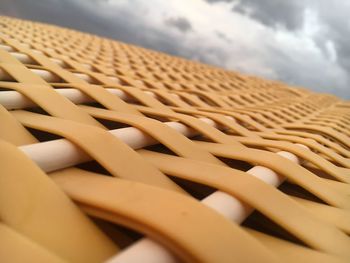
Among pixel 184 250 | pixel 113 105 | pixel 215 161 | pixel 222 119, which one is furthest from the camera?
pixel 222 119

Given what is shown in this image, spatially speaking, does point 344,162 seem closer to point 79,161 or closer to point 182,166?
point 182,166

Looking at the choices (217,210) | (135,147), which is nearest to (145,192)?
(217,210)

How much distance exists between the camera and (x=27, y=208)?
0.29 metres

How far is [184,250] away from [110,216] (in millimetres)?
71

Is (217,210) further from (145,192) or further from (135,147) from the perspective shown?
(135,147)

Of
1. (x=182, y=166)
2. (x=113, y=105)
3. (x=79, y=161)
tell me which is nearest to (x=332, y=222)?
(x=182, y=166)

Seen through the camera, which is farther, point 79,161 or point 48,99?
point 48,99

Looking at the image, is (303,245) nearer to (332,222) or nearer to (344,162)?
(332,222)

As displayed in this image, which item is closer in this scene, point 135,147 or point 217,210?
point 217,210

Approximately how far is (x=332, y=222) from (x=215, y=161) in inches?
6.6

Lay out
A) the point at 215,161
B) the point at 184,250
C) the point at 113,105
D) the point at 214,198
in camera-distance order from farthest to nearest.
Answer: the point at 113,105 → the point at 215,161 → the point at 214,198 → the point at 184,250

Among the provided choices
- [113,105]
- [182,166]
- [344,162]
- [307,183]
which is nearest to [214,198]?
[182,166]

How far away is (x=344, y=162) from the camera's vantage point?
0.76 metres

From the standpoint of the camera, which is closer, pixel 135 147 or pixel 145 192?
pixel 145 192
